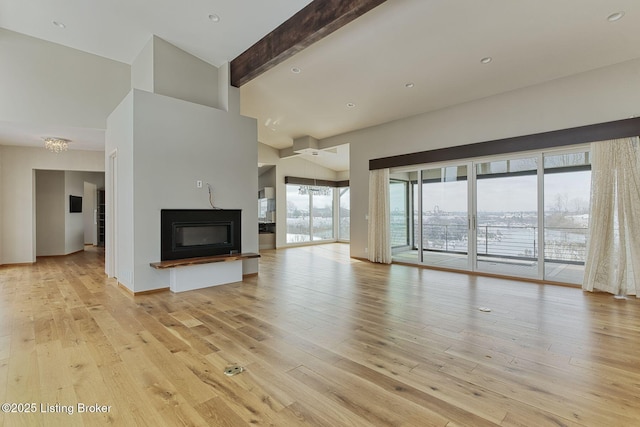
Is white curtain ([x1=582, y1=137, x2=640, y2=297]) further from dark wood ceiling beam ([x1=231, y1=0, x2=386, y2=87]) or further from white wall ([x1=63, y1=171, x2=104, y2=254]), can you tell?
white wall ([x1=63, y1=171, x2=104, y2=254])

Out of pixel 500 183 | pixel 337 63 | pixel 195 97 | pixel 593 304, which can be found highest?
pixel 337 63

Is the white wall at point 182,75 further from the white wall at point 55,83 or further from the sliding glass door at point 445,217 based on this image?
the sliding glass door at point 445,217

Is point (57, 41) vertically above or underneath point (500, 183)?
above

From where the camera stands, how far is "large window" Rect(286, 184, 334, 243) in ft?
35.8

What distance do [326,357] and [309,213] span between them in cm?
906

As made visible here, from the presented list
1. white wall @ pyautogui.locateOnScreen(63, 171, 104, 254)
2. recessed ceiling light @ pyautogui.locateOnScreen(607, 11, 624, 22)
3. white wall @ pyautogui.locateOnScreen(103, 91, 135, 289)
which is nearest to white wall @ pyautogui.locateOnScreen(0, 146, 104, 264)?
white wall @ pyautogui.locateOnScreen(63, 171, 104, 254)

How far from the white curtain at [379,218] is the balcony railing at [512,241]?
70 centimetres

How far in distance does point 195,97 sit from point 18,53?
10.2ft

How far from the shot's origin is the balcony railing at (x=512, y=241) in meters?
4.95

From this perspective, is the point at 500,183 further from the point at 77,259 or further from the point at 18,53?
the point at 77,259

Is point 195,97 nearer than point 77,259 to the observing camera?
Yes

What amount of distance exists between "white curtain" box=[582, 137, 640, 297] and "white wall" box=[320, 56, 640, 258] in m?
0.56

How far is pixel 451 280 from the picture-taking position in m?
5.29

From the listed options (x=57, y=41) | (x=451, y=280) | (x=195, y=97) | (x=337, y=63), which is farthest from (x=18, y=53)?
(x=451, y=280)
